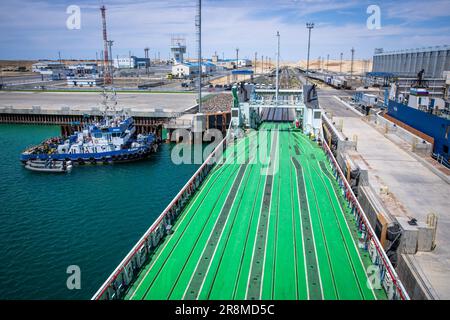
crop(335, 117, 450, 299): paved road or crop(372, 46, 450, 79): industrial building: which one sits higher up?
crop(372, 46, 450, 79): industrial building

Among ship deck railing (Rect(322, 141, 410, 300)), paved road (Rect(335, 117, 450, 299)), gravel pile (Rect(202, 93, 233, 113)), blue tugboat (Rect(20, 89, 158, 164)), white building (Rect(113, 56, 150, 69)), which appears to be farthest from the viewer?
white building (Rect(113, 56, 150, 69))

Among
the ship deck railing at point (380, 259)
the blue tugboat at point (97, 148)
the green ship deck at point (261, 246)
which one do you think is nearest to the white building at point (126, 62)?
the blue tugboat at point (97, 148)

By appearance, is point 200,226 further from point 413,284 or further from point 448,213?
point 448,213

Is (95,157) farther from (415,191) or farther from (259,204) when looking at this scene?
(415,191)

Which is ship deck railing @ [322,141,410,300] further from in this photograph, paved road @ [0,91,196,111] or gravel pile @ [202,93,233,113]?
paved road @ [0,91,196,111]

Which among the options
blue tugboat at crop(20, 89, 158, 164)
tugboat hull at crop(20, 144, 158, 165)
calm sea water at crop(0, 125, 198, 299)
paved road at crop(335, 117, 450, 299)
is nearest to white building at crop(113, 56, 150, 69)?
calm sea water at crop(0, 125, 198, 299)

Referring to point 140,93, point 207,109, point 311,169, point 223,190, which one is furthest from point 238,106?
point 140,93

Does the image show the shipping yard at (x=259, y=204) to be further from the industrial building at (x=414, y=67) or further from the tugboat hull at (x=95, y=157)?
the industrial building at (x=414, y=67)
